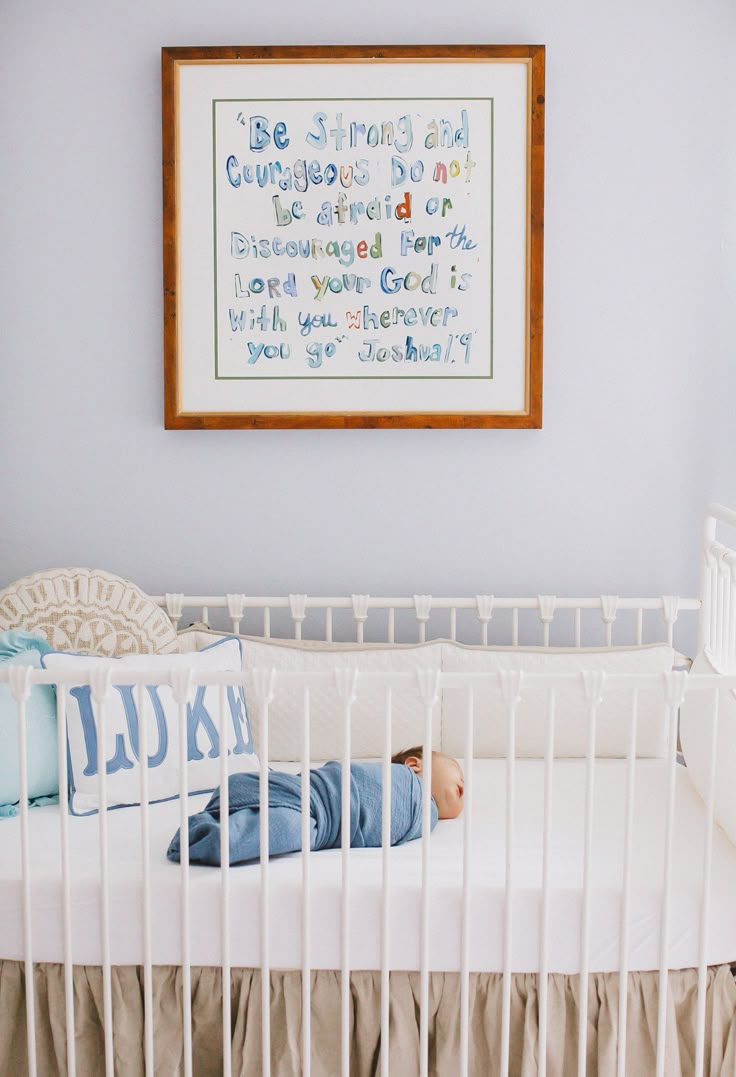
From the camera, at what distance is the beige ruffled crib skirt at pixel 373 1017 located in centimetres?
157

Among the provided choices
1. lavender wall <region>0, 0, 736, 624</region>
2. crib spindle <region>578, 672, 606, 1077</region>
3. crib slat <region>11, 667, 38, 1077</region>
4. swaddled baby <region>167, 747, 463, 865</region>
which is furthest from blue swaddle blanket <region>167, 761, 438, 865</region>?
lavender wall <region>0, 0, 736, 624</region>

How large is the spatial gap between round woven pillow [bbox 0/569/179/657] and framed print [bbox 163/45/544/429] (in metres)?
0.43

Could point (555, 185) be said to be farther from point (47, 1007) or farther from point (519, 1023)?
point (47, 1007)

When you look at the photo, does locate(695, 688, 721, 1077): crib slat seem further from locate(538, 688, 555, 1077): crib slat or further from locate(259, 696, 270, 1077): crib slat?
locate(259, 696, 270, 1077): crib slat

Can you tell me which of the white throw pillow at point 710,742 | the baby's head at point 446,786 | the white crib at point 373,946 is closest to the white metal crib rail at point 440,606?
the white throw pillow at point 710,742

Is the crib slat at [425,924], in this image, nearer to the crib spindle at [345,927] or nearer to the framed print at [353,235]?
the crib spindle at [345,927]

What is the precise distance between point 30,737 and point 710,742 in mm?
1150

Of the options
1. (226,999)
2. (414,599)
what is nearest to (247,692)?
(414,599)

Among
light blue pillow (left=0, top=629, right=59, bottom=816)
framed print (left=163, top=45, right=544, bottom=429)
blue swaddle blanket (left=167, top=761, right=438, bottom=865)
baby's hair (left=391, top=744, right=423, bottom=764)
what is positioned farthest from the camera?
framed print (left=163, top=45, right=544, bottom=429)

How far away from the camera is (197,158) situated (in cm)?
225

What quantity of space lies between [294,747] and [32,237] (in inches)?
49.5

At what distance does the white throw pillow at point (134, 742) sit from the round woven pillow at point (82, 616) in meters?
0.16

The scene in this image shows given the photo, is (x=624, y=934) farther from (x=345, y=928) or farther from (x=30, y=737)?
(x=30, y=737)

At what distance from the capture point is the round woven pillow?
211cm
